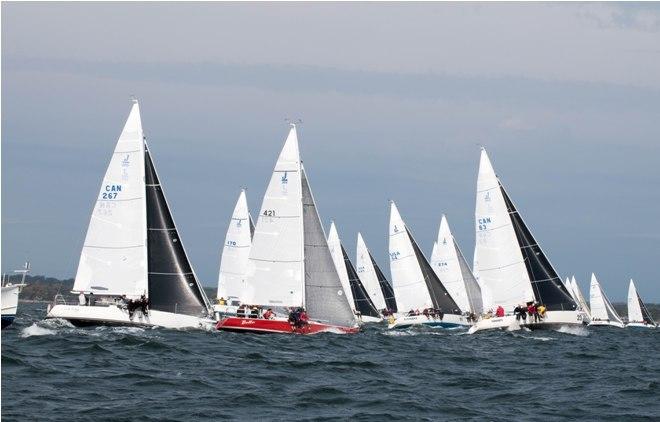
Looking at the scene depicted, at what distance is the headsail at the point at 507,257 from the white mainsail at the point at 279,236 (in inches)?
489

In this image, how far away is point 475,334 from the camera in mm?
48844

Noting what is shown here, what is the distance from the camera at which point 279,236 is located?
4378 cm

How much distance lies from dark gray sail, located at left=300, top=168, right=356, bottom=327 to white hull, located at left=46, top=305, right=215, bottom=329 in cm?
536

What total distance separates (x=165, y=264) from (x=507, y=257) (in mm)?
18354

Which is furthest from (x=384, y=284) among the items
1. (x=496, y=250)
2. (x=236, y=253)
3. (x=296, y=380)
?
(x=296, y=380)

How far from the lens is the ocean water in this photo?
19875mm

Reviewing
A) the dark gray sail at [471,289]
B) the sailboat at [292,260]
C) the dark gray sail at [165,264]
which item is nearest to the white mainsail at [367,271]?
the dark gray sail at [471,289]

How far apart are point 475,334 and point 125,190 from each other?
17.7 m

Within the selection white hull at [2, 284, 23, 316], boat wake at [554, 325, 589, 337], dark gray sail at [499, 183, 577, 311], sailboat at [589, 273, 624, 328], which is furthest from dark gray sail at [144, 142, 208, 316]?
sailboat at [589, 273, 624, 328]

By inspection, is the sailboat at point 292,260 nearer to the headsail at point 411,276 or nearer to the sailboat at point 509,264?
the sailboat at point 509,264

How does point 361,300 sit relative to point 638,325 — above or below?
above

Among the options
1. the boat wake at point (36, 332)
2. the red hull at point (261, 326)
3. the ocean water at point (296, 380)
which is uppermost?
the red hull at point (261, 326)

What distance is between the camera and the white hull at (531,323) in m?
49.5

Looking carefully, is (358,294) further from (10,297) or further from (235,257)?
(10,297)
